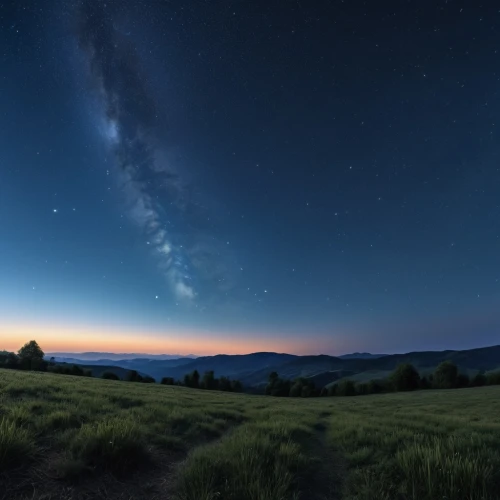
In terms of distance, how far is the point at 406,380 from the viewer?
74.8 m

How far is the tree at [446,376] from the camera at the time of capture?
242 ft

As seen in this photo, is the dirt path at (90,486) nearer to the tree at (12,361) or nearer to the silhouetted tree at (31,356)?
the silhouetted tree at (31,356)

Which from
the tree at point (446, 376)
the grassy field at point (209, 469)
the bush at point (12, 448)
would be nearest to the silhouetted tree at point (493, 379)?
the tree at point (446, 376)

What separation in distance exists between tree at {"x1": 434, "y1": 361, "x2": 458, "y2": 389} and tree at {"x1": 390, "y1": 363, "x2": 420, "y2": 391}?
4745 mm

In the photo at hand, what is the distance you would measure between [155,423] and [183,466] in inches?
131

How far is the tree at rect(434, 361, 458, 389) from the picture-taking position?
7381cm

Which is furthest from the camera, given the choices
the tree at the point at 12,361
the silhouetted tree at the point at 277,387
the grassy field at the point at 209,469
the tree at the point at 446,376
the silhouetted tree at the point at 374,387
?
the silhouetted tree at the point at 277,387

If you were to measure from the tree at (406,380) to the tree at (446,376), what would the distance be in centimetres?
475

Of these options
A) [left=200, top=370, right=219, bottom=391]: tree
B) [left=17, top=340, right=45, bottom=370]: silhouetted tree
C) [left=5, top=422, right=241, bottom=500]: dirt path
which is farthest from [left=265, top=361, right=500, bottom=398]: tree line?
[left=5, top=422, right=241, bottom=500]: dirt path

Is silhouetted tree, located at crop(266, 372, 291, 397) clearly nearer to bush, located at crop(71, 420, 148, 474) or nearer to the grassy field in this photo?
the grassy field

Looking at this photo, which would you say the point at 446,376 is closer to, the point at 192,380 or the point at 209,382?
the point at 209,382

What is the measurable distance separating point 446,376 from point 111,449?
3597 inches

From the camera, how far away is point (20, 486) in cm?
374

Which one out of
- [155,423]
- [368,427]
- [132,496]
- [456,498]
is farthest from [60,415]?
[368,427]
